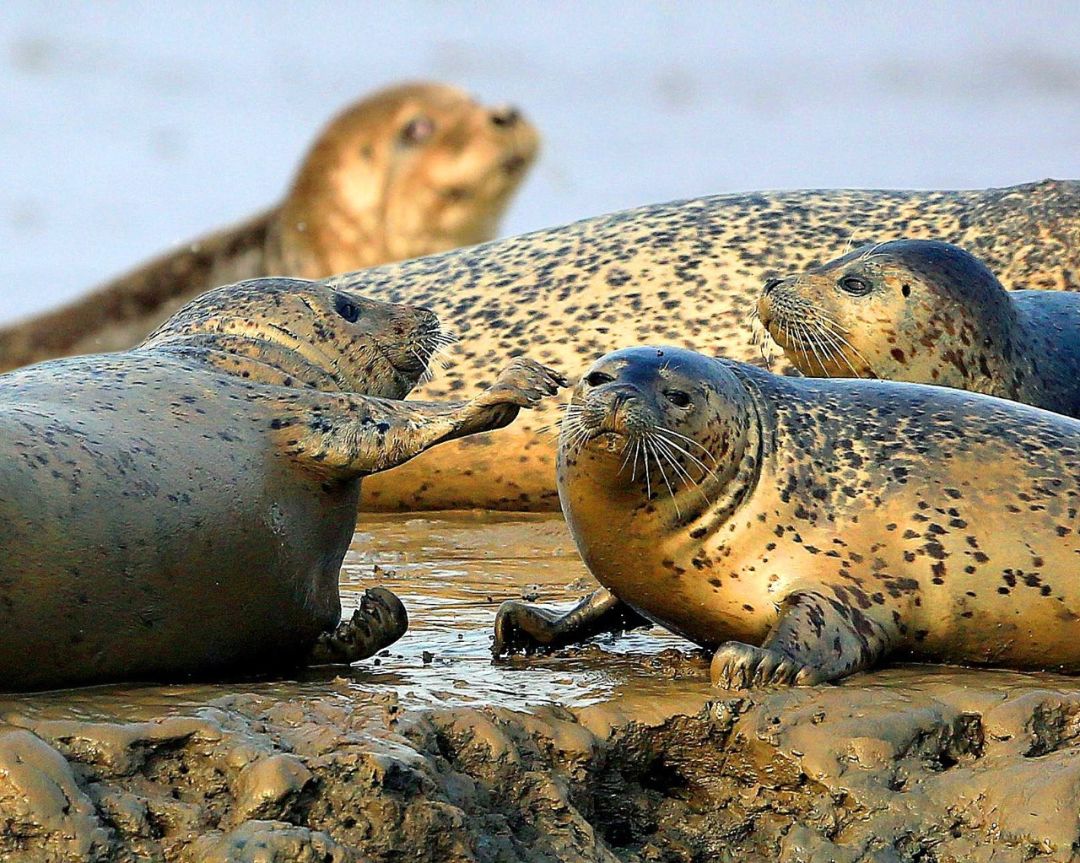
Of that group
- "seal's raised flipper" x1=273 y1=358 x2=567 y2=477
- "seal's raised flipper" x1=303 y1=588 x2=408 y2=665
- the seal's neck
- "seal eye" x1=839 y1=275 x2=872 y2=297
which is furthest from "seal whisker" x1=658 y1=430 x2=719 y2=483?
"seal eye" x1=839 y1=275 x2=872 y2=297

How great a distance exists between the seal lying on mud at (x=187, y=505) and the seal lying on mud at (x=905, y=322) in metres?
1.63

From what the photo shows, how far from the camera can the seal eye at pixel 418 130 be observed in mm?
14445

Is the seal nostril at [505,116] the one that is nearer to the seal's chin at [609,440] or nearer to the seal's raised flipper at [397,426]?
the seal's raised flipper at [397,426]

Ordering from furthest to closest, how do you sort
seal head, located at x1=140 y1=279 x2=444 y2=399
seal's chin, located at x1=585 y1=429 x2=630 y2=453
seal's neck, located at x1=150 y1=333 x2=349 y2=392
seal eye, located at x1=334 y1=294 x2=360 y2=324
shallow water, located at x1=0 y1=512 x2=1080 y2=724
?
seal eye, located at x1=334 y1=294 x2=360 y2=324, seal head, located at x1=140 y1=279 x2=444 y2=399, seal's neck, located at x1=150 y1=333 x2=349 y2=392, seal's chin, located at x1=585 y1=429 x2=630 y2=453, shallow water, located at x1=0 y1=512 x2=1080 y2=724

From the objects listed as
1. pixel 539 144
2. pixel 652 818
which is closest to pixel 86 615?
pixel 652 818

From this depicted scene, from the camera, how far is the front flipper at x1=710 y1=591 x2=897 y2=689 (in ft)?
15.0

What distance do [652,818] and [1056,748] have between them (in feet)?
2.73

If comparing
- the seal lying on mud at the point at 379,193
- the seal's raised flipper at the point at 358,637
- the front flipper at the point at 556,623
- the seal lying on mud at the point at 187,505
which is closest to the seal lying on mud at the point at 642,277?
the seal lying on mud at the point at 187,505

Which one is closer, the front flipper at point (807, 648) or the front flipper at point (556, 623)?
the front flipper at point (807, 648)

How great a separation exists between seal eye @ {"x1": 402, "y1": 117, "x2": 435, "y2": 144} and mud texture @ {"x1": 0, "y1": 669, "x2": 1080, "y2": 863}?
10.0 metres

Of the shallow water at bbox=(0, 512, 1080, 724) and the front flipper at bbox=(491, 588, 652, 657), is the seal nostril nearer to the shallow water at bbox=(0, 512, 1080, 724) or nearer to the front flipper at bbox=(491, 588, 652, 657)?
the shallow water at bbox=(0, 512, 1080, 724)

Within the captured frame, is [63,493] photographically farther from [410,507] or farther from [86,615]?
[410,507]

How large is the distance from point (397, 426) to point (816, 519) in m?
0.96

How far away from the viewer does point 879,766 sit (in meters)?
4.27
